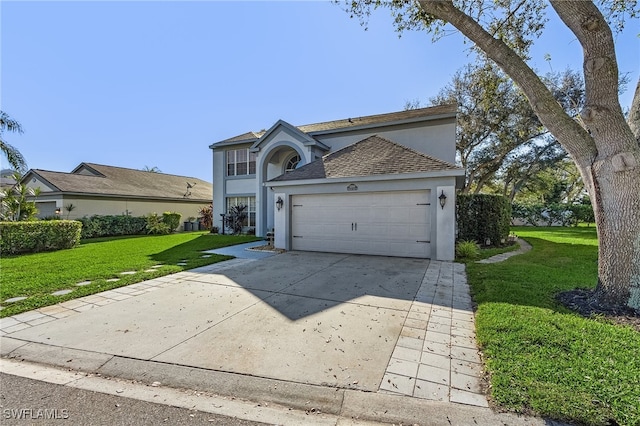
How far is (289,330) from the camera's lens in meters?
3.99

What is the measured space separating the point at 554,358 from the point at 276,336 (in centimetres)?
317

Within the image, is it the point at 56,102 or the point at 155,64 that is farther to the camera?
the point at 56,102

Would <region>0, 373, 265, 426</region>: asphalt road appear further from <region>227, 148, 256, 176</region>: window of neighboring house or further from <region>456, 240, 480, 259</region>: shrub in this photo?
<region>227, 148, 256, 176</region>: window of neighboring house

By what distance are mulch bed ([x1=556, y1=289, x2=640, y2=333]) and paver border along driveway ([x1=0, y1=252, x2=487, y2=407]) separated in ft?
5.20

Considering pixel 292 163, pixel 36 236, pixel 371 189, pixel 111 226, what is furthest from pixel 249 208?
pixel 371 189

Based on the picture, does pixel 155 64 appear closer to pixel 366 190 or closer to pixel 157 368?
pixel 366 190

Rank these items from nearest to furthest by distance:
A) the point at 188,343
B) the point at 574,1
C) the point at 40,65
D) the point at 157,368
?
1. the point at 157,368
2. the point at 188,343
3. the point at 574,1
4. the point at 40,65

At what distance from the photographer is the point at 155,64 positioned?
12953 millimetres

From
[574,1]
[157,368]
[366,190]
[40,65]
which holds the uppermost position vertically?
[40,65]

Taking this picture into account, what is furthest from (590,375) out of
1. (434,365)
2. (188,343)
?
(188,343)

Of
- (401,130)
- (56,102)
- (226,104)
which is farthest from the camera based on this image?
(226,104)

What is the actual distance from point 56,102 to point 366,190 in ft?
59.3

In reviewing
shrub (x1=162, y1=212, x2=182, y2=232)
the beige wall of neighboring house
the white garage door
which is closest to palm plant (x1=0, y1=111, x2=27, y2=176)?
the beige wall of neighboring house

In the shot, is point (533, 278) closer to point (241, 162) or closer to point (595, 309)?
point (595, 309)
